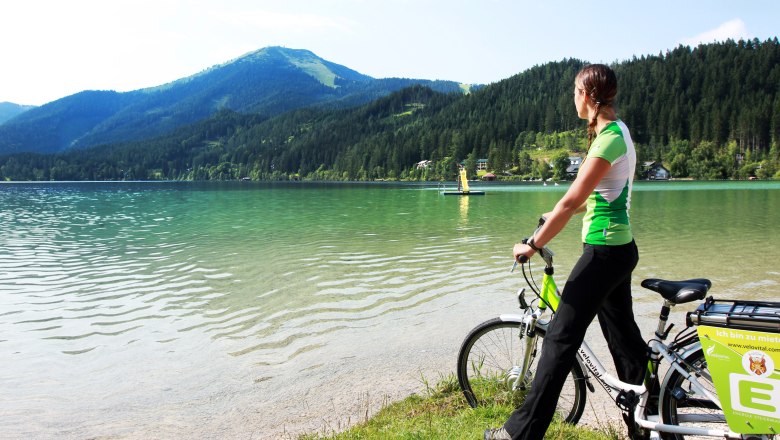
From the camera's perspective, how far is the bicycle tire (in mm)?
5102

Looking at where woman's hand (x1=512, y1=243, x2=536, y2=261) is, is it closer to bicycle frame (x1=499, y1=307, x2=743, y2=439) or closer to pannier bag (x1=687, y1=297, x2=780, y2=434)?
bicycle frame (x1=499, y1=307, x2=743, y2=439)

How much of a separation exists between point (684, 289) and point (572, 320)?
0.92 m

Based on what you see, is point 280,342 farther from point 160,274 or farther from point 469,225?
point 469,225

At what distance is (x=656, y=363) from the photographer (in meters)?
4.46

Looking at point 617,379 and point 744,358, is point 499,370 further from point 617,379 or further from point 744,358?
point 744,358

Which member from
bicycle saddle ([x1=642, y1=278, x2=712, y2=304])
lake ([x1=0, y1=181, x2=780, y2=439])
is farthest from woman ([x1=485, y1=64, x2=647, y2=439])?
lake ([x1=0, y1=181, x2=780, y2=439])

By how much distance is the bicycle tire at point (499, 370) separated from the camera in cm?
510

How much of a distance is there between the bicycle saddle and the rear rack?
16 cm

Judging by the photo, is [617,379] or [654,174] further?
[654,174]

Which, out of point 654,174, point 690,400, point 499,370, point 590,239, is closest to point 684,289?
point 590,239

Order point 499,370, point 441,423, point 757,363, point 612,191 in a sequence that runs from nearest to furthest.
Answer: point 757,363, point 612,191, point 441,423, point 499,370

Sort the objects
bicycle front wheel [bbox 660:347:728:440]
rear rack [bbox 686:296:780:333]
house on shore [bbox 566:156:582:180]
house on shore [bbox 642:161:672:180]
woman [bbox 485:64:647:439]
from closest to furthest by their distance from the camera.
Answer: rear rack [bbox 686:296:780:333], woman [bbox 485:64:647:439], bicycle front wheel [bbox 660:347:728:440], house on shore [bbox 642:161:672:180], house on shore [bbox 566:156:582:180]

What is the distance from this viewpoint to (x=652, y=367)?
450 cm

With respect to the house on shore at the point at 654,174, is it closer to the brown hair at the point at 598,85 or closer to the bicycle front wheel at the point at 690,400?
the bicycle front wheel at the point at 690,400
